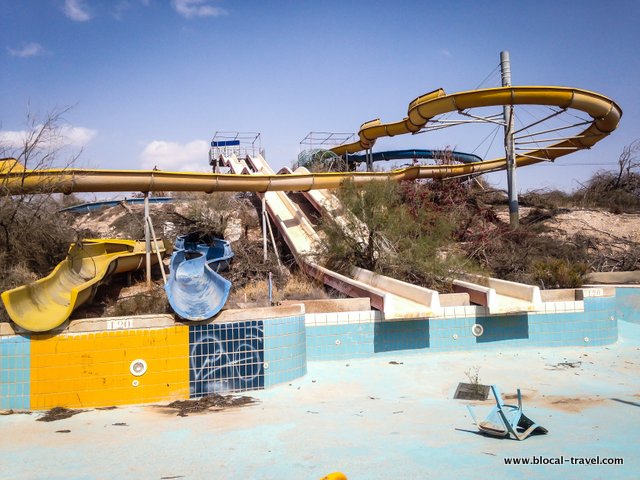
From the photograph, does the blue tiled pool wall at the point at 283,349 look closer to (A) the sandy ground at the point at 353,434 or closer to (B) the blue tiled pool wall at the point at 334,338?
(B) the blue tiled pool wall at the point at 334,338

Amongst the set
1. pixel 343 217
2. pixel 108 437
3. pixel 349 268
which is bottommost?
pixel 108 437

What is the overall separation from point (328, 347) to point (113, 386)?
3634mm

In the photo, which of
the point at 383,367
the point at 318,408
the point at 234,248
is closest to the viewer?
the point at 318,408

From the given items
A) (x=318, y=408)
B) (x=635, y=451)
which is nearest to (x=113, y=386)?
(x=318, y=408)

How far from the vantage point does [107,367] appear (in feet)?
22.6

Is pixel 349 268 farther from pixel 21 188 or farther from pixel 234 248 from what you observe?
pixel 21 188

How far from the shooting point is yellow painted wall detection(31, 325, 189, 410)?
6.76m

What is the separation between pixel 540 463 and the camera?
444 centimetres

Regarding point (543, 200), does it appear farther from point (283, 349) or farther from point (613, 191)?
point (283, 349)

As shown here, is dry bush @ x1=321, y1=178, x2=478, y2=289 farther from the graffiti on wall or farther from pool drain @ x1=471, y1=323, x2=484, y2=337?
the graffiti on wall

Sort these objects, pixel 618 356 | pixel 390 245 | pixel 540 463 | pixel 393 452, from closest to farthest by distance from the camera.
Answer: pixel 540 463 → pixel 393 452 → pixel 618 356 → pixel 390 245

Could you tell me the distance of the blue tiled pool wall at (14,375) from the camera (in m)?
6.67

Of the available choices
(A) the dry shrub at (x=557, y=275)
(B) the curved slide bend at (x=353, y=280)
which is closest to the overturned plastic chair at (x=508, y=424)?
(B) the curved slide bend at (x=353, y=280)

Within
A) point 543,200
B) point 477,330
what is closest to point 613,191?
point 543,200
